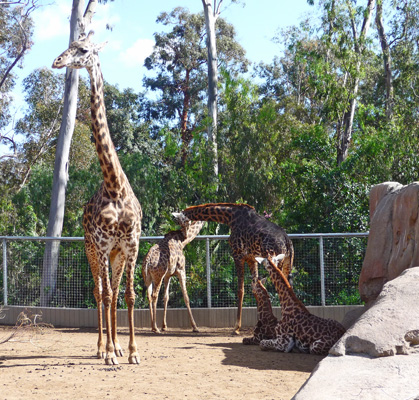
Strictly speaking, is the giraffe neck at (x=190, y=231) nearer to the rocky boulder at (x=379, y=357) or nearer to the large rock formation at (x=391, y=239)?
the large rock formation at (x=391, y=239)

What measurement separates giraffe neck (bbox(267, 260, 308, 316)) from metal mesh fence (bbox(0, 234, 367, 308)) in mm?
2829

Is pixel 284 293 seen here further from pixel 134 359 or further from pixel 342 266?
pixel 342 266

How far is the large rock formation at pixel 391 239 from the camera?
7926mm

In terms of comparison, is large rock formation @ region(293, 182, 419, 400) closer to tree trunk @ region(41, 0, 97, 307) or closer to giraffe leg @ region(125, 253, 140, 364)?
A: giraffe leg @ region(125, 253, 140, 364)

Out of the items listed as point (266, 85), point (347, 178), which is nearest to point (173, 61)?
point (266, 85)

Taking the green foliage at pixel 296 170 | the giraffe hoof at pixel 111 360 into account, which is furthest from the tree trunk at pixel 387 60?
the giraffe hoof at pixel 111 360

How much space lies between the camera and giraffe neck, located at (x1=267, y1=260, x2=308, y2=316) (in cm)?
825

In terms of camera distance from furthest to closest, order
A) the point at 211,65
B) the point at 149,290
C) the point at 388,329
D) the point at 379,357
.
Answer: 1. the point at 211,65
2. the point at 149,290
3. the point at 388,329
4. the point at 379,357

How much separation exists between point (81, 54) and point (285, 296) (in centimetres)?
423

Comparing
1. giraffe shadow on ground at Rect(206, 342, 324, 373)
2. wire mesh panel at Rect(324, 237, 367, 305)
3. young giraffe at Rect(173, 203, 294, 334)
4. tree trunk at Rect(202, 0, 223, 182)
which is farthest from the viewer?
tree trunk at Rect(202, 0, 223, 182)

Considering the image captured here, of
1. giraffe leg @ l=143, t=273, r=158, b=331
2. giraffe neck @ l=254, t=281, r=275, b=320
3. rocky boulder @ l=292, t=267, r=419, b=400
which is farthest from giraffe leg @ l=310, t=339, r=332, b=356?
giraffe leg @ l=143, t=273, r=158, b=331

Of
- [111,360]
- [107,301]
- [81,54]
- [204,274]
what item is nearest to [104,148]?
[81,54]

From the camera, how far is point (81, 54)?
23.8 feet

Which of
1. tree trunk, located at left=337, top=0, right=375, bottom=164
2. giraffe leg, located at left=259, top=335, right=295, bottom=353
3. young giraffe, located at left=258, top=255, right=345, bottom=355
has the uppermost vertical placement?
tree trunk, located at left=337, top=0, right=375, bottom=164
